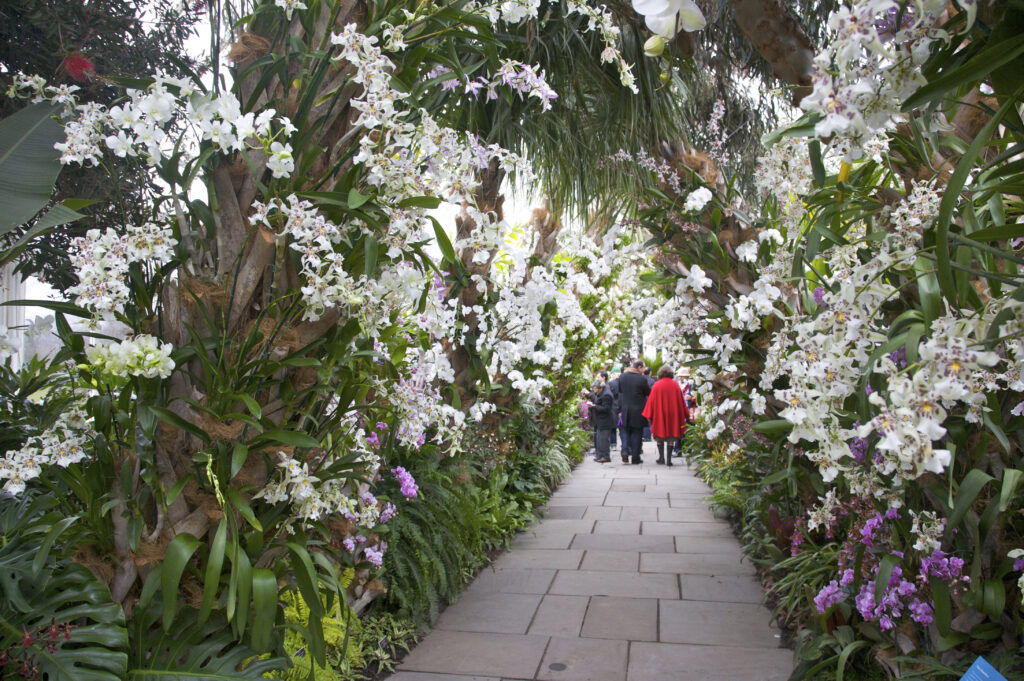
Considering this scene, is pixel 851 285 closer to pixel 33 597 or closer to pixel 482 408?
pixel 33 597

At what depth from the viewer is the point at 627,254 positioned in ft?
17.3

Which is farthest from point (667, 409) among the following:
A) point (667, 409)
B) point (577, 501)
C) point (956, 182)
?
point (956, 182)

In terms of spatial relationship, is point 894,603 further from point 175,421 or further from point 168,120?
point 168,120

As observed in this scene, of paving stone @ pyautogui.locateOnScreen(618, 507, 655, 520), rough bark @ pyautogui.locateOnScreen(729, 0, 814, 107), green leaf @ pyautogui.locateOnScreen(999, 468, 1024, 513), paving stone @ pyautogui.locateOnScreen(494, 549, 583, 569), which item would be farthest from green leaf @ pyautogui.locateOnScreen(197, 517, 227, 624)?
paving stone @ pyautogui.locateOnScreen(618, 507, 655, 520)

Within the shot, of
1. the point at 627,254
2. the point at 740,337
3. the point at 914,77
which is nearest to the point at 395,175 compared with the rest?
the point at 914,77

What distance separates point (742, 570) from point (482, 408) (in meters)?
2.05

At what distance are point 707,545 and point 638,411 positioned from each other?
5026 millimetres

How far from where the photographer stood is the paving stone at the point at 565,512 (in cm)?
641

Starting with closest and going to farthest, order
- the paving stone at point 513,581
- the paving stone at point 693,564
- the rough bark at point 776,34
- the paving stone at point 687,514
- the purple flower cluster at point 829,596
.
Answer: the purple flower cluster at point 829,596, the rough bark at point 776,34, the paving stone at point 513,581, the paving stone at point 693,564, the paving stone at point 687,514

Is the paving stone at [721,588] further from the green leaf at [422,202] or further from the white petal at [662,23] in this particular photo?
the white petal at [662,23]

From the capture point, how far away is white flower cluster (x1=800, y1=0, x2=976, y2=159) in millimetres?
783

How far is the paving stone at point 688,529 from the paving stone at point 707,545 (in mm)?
98

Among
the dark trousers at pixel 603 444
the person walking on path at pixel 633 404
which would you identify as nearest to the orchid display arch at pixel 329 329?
the person walking on path at pixel 633 404

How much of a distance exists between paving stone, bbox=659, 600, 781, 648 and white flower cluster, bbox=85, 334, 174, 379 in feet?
9.55
